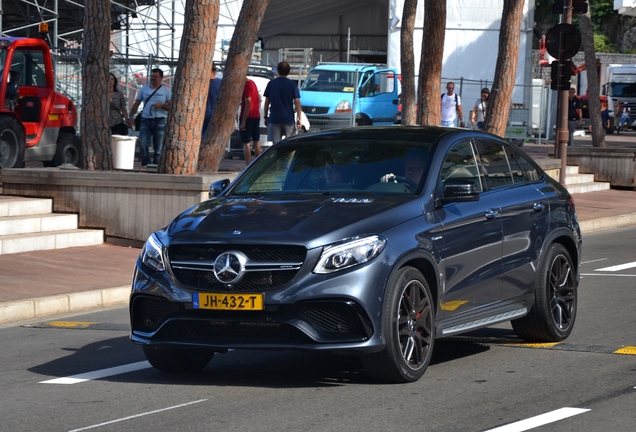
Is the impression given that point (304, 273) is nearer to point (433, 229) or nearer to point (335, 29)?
point (433, 229)

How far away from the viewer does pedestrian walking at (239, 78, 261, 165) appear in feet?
66.4

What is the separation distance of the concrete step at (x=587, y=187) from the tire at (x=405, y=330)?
17.2 meters

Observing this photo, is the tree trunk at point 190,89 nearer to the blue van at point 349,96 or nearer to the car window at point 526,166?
the car window at point 526,166

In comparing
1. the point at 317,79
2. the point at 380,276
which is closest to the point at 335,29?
the point at 317,79

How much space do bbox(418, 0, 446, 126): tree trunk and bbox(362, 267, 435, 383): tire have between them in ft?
48.5

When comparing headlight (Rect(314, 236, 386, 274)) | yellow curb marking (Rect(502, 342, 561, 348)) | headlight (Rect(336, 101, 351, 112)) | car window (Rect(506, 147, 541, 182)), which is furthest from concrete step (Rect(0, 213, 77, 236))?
headlight (Rect(336, 101, 351, 112))

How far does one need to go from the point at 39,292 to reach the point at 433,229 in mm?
5236

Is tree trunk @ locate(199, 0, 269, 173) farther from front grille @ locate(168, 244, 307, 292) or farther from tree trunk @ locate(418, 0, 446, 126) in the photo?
front grille @ locate(168, 244, 307, 292)

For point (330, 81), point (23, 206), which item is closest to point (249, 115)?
point (23, 206)

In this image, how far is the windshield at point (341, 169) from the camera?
7.71 metres

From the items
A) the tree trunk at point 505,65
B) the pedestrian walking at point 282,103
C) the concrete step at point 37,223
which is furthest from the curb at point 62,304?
the tree trunk at point 505,65

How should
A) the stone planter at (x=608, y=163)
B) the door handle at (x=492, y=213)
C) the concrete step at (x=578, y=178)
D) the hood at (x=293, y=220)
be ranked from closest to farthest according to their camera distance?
the hood at (x=293, y=220) → the door handle at (x=492, y=213) → the concrete step at (x=578, y=178) → the stone planter at (x=608, y=163)

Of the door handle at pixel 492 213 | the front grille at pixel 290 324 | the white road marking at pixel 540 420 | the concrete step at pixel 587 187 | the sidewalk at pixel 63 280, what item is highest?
the door handle at pixel 492 213

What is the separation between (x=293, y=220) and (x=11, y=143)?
11894mm
